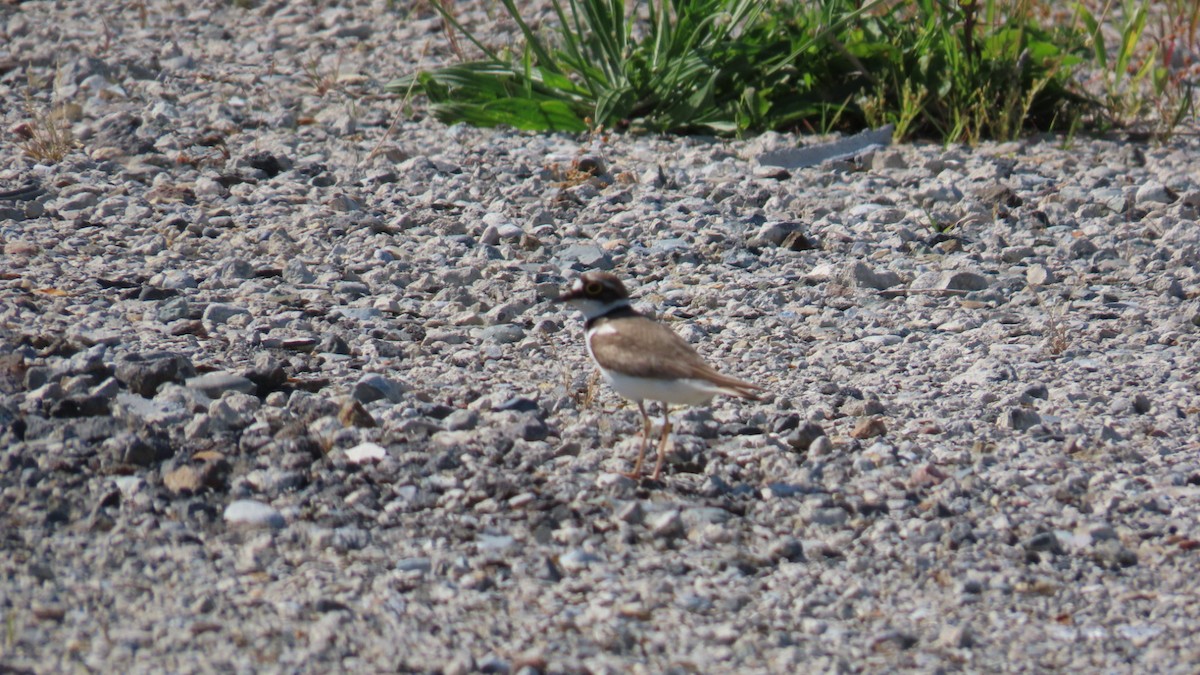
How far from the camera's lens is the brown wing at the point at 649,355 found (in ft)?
13.7

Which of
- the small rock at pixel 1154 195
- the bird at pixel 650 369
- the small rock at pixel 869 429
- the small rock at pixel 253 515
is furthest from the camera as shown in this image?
the small rock at pixel 1154 195

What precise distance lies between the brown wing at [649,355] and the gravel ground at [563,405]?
33 centimetres

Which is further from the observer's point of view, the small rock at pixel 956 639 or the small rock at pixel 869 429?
the small rock at pixel 869 429

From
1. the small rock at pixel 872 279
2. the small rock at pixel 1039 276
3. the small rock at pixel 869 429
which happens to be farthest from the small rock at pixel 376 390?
the small rock at pixel 1039 276

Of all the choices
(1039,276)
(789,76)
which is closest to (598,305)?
(1039,276)

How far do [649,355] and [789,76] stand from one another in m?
4.07

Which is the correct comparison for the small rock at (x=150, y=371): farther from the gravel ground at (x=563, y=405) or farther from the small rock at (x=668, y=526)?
the small rock at (x=668, y=526)

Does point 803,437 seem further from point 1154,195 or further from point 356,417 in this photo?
point 1154,195

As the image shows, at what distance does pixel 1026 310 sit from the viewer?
18.6 ft

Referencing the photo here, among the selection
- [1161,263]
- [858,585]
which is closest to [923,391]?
Answer: [858,585]

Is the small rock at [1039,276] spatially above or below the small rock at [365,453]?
above

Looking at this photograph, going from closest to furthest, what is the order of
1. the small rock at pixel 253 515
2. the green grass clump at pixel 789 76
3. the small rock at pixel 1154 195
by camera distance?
the small rock at pixel 253 515 < the small rock at pixel 1154 195 < the green grass clump at pixel 789 76

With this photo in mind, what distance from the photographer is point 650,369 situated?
4.21 m

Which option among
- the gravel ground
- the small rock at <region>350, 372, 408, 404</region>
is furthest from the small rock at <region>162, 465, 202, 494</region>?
the small rock at <region>350, 372, 408, 404</region>
